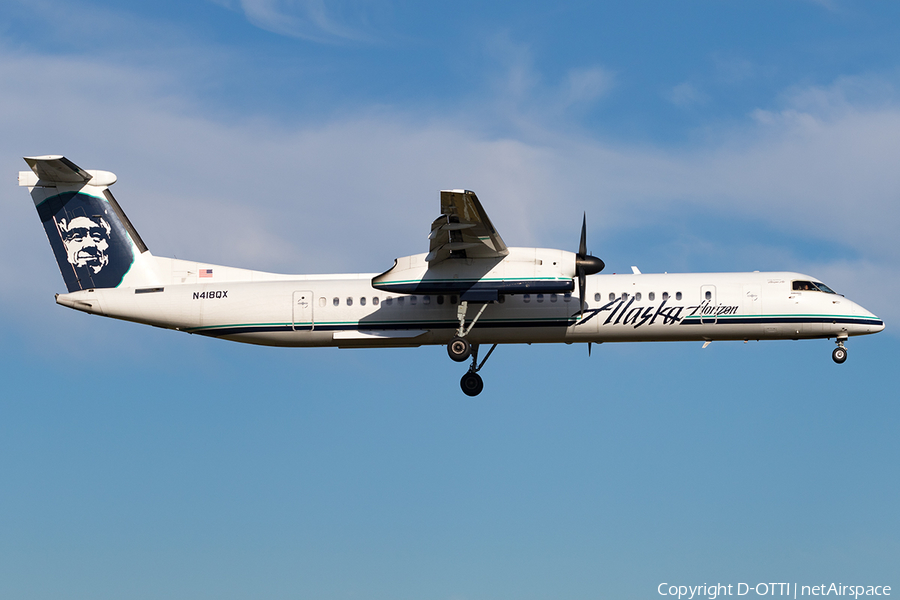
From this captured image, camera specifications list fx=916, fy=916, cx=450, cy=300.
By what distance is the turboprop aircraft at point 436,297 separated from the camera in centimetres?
2227

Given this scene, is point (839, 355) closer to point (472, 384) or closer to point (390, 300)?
point (472, 384)

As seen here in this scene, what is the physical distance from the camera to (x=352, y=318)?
76.9 ft

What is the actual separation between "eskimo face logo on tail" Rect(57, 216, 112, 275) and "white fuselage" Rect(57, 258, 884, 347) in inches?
32.7

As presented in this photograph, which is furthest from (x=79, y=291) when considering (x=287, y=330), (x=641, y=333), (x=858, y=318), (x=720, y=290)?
(x=858, y=318)

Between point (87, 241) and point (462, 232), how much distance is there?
10.2 meters

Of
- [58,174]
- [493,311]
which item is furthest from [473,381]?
[58,174]

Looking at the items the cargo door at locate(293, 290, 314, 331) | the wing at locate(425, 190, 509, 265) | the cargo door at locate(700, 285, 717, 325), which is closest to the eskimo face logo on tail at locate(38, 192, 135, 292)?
the cargo door at locate(293, 290, 314, 331)

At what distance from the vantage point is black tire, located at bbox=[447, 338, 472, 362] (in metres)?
22.7

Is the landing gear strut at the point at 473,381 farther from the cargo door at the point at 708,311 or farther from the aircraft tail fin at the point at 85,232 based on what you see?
the aircraft tail fin at the point at 85,232

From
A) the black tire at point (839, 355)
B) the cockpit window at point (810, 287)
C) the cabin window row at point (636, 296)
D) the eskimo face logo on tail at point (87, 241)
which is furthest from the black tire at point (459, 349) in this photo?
the eskimo face logo on tail at point (87, 241)

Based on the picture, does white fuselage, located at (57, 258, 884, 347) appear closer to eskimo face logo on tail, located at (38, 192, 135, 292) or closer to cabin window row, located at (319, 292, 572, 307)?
cabin window row, located at (319, 292, 572, 307)

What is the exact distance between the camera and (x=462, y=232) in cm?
2162

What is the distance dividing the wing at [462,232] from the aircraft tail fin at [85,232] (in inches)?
315

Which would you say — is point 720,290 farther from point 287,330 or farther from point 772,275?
point 287,330
